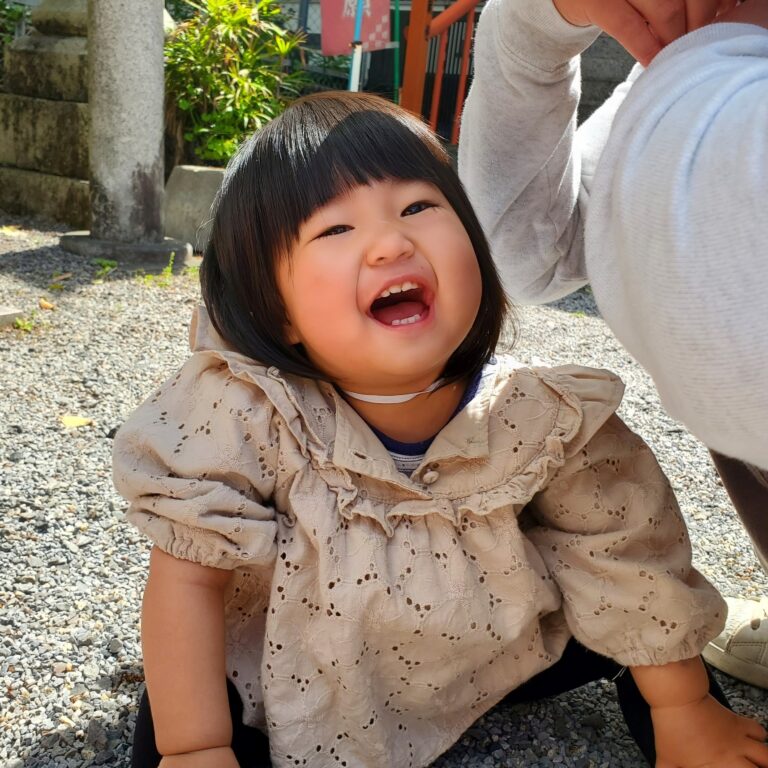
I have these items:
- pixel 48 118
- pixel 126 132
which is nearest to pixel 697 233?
pixel 126 132

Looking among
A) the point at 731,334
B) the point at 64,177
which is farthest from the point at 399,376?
the point at 64,177

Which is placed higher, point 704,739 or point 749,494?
point 749,494

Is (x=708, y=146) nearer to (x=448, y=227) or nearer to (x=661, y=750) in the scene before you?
(x=448, y=227)

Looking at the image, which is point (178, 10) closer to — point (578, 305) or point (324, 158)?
point (578, 305)

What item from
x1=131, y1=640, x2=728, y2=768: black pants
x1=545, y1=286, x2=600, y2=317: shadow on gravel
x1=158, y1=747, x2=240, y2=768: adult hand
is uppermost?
x1=158, y1=747, x2=240, y2=768: adult hand

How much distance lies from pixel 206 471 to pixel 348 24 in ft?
12.8

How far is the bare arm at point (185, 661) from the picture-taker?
3.89 feet

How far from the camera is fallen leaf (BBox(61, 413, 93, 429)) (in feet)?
8.50

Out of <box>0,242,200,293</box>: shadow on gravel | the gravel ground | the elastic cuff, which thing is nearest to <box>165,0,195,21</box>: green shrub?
<box>0,242,200,293</box>: shadow on gravel

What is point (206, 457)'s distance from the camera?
1.24m

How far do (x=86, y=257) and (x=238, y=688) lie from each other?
12.3 ft

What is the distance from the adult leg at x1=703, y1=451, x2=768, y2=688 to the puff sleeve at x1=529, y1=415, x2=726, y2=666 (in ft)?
0.32

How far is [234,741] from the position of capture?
52.7 inches

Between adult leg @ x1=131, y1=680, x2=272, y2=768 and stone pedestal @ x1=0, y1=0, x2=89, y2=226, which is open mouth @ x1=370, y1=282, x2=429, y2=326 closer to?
adult leg @ x1=131, y1=680, x2=272, y2=768
